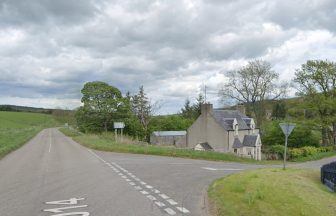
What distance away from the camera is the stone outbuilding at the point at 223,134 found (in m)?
52.3

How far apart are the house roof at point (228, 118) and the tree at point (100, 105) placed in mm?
18914

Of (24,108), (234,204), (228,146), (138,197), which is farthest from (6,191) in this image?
(24,108)

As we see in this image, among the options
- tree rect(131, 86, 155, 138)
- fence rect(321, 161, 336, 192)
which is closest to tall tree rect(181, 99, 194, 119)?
tree rect(131, 86, 155, 138)

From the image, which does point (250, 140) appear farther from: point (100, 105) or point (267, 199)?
point (267, 199)

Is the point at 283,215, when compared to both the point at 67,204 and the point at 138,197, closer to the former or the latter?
the point at 138,197

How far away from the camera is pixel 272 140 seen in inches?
2452

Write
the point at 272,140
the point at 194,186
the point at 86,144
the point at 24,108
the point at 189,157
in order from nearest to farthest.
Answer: the point at 194,186, the point at 189,157, the point at 86,144, the point at 272,140, the point at 24,108

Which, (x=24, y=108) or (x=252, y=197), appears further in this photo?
(x=24, y=108)

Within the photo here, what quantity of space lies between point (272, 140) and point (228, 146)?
42.7ft

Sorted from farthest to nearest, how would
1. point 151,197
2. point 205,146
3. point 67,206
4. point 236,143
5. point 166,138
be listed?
point 166,138
point 236,143
point 205,146
point 151,197
point 67,206

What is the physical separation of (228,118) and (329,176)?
37.8 metres

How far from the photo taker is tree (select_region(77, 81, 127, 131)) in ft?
222

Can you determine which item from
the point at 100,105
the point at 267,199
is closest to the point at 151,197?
the point at 267,199

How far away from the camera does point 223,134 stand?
52031mm
